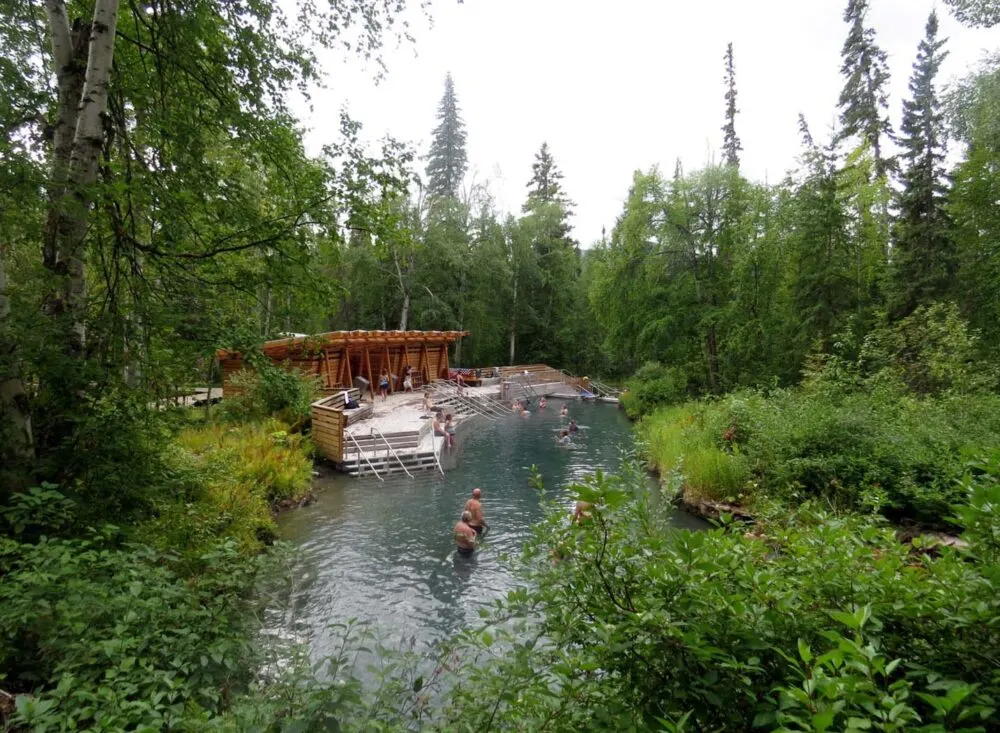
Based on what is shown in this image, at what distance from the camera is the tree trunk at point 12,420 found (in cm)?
397

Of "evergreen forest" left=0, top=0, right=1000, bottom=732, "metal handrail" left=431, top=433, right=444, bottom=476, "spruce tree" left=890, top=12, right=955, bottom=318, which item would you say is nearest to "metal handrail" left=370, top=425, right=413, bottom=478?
"metal handrail" left=431, top=433, right=444, bottom=476

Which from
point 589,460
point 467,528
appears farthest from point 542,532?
point 589,460

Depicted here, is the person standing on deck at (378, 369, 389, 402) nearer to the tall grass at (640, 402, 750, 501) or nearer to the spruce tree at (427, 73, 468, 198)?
the tall grass at (640, 402, 750, 501)

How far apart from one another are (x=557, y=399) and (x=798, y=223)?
18589 millimetres

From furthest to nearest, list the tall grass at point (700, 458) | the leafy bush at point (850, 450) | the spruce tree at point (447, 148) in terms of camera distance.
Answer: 1. the spruce tree at point (447, 148)
2. the tall grass at point (700, 458)
3. the leafy bush at point (850, 450)

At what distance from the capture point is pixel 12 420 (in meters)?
4.09

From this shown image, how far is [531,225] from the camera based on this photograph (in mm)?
40156

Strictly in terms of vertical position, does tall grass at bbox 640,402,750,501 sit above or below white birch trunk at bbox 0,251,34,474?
below

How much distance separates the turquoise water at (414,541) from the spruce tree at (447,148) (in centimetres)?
2941

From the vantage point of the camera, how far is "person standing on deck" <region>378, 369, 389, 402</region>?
961 inches

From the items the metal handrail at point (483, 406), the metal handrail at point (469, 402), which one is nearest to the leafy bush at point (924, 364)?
the metal handrail at point (483, 406)

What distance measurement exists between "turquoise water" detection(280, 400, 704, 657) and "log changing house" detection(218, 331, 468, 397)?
785cm

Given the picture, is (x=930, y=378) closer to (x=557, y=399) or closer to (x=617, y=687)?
(x=617, y=687)

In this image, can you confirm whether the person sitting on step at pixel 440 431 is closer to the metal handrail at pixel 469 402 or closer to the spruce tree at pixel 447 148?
the metal handrail at pixel 469 402
